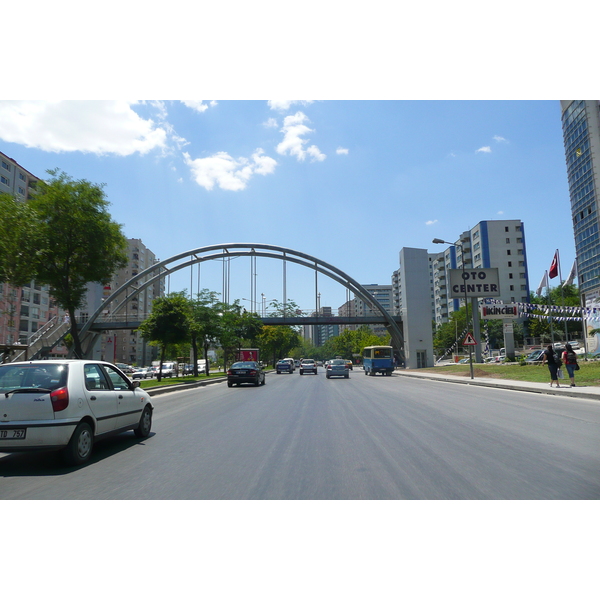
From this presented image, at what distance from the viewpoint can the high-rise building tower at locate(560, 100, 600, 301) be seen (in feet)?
173

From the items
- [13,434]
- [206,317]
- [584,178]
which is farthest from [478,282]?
[13,434]

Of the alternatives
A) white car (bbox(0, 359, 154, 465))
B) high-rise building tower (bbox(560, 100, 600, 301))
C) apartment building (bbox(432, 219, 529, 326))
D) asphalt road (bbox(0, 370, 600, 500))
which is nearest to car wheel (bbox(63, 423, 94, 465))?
white car (bbox(0, 359, 154, 465))

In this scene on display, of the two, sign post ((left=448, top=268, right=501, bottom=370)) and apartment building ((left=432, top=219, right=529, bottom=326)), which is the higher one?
apartment building ((left=432, top=219, right=529, bottom=326))

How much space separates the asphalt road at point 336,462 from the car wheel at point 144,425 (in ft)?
0.76

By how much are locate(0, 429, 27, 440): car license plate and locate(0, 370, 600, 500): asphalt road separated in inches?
19.4

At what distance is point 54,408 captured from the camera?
6734 millimetres

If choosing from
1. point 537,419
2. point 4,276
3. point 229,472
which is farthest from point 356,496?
point 4,276

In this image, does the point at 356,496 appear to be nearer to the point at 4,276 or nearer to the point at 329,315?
the point at 4,276

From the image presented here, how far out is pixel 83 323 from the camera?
241 ft

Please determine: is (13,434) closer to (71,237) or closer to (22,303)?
(71,237)

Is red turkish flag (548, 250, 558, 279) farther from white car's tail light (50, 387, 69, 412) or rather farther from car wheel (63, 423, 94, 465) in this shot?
white car's tail light (50, 387, 69, 412)

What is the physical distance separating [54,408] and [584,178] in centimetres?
6302

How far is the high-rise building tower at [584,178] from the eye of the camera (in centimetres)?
5269

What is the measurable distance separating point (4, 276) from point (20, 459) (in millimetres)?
16332
